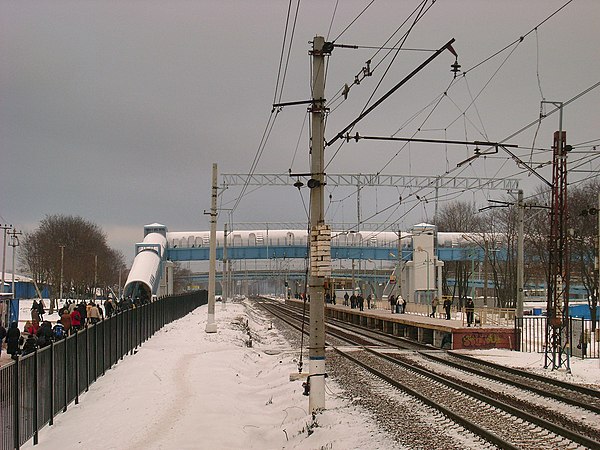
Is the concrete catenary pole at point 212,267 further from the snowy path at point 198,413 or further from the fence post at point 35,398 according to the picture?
the fence post at point 35,398

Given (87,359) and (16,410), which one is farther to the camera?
(87,359)

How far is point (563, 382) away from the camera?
1898 cm

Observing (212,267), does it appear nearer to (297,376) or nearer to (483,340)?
(483,340)

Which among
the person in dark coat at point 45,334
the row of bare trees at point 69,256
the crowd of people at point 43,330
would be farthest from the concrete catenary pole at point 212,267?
the row of bare trees at point 69,256

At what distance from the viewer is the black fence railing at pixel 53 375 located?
34.0ft

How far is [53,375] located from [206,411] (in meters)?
3.01

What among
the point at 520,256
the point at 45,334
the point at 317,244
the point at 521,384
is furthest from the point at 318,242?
the point at 520,256

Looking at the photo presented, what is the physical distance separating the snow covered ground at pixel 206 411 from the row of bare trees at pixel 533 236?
1423cm

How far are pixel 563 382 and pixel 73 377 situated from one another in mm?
12260

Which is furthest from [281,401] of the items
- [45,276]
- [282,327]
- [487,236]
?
[45,276]

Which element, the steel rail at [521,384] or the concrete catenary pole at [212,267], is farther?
the concrete catenary pole at [212,267]

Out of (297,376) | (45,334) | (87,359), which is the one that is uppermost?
(45,334)

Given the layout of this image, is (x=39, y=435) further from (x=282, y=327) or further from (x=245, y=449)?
(x=282, y=327)

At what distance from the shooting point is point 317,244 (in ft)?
48.3
